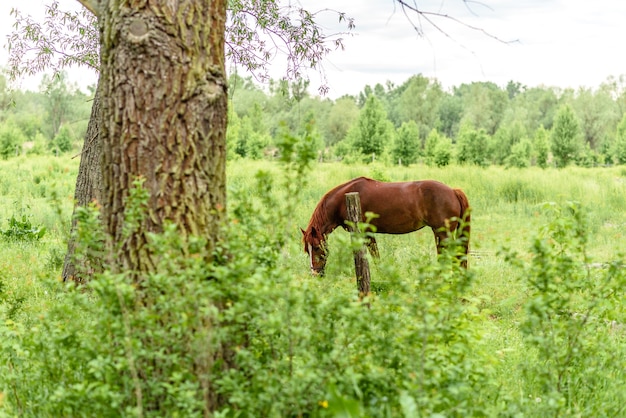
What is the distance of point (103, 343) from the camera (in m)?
3.39

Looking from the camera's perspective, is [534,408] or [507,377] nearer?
[534,408]

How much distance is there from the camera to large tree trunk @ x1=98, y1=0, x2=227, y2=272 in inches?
138

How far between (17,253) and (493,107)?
7966 centimetres

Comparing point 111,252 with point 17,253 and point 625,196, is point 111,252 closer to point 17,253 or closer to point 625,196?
point 17,253

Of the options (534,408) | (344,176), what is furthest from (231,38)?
(344,176)

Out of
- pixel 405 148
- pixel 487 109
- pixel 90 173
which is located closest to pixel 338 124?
pixel 487 109

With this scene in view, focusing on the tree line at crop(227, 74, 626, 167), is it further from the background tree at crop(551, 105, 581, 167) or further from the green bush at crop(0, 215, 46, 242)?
the green bush at crop(0, 215, 46, 242)

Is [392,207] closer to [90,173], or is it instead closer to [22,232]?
[90,173]

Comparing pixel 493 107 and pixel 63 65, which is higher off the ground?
pixel 493 107

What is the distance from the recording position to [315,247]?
9.08m

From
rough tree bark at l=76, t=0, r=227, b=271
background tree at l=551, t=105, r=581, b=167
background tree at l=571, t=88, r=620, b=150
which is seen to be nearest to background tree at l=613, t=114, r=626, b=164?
background tree at l=551, t=105, r=581, b=167

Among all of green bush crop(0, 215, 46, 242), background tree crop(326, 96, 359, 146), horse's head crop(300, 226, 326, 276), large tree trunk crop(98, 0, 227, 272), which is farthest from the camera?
background tree crop(326, 96, 359, 146)

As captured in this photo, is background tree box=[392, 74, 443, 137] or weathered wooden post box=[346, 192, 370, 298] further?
background tree box=[392, 74, 443, 137]

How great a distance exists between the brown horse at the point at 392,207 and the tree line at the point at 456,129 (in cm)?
1295
